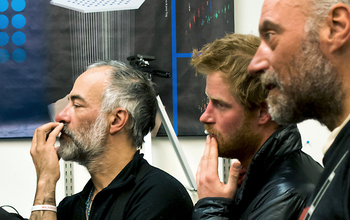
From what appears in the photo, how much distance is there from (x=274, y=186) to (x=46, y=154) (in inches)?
34.7

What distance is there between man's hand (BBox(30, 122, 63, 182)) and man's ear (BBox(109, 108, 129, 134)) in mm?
205

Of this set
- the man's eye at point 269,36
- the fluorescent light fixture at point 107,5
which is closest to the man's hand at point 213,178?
the man's eye at point 269,36

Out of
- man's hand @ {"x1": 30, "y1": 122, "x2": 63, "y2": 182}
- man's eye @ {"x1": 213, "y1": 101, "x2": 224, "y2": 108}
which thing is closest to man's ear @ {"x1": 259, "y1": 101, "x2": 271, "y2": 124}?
man's eye @ {"x1": 213, "y1": 101, "x2": 224, "y2": 108}

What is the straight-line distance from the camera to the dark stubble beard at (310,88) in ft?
1.86

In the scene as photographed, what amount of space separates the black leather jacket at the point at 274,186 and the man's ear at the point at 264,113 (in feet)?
0.27

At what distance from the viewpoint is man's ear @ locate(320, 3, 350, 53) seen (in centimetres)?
55

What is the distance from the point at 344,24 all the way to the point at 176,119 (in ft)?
5.52

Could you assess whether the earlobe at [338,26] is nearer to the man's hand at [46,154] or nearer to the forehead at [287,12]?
the forehead at [287,12]

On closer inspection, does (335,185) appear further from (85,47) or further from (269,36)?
(85,47)

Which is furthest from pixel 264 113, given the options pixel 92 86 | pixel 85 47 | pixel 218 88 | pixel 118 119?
pixel 85 47

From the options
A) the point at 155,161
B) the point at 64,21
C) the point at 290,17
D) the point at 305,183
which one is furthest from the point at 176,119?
the point at 290,17

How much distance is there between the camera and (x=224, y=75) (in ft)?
3.40

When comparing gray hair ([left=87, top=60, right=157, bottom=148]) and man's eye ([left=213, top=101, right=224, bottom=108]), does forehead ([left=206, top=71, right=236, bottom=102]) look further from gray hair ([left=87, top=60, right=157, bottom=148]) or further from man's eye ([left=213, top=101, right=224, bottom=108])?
gray hair ([left=87, top=60, right=157, bottom=148])

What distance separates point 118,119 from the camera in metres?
1.25
